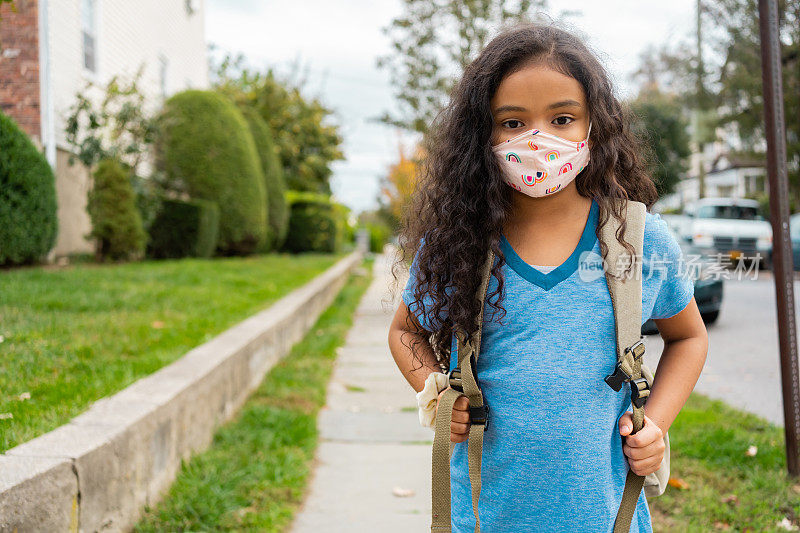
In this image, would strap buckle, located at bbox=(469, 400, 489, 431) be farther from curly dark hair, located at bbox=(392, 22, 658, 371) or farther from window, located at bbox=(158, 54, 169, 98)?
window, located at bbox=(158, 54, 169, 98)

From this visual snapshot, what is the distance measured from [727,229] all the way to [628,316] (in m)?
15.0

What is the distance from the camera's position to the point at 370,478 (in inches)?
148

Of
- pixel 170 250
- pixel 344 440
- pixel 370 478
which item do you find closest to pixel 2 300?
pixel 344 440

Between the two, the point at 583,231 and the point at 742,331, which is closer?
the point at 583,231

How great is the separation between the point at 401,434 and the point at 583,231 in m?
3.25

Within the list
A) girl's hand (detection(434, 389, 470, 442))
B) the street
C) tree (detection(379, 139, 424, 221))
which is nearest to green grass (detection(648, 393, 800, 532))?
the street

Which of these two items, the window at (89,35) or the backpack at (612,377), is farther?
the window at (89,35)

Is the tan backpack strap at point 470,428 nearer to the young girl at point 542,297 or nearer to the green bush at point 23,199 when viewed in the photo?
the young girl at point 542,297

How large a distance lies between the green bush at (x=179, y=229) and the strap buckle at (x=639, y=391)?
1055 cm

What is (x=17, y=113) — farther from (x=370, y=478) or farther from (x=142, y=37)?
(x=370, y=478)

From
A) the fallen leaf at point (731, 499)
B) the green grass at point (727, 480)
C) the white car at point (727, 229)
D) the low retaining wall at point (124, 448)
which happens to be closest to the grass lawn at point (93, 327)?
the low retaining wall at point (124, 448)

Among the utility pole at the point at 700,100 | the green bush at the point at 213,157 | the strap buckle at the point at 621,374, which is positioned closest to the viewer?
the strap buckle at the point at 621,374

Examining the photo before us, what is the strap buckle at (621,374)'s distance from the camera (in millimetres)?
1439

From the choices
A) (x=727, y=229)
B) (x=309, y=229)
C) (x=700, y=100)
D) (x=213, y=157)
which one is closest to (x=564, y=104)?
(x=213, y=157)
